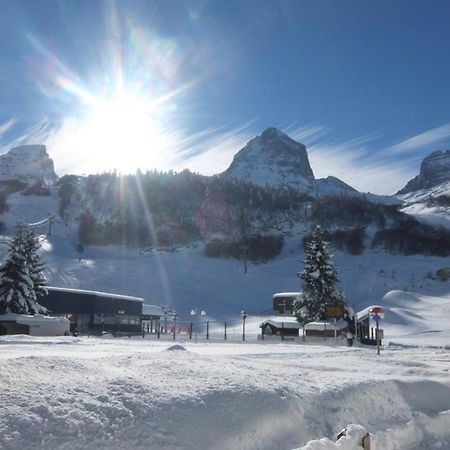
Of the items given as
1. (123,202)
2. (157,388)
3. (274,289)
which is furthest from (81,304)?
(123,202)

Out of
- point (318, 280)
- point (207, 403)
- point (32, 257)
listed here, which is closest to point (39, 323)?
point (32, 257)

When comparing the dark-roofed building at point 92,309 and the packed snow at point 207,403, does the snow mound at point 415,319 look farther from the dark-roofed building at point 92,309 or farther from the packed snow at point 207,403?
the packed snow at point 207,403

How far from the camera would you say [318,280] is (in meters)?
42.9

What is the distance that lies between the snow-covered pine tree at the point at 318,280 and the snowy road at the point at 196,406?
3292 centimetres

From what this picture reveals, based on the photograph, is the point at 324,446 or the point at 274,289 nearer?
the point at 324,446

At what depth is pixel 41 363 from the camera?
7176 millimetres

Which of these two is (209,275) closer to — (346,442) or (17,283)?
(17,283)

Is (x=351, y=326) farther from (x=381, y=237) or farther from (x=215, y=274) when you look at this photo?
(x=381, y=237)

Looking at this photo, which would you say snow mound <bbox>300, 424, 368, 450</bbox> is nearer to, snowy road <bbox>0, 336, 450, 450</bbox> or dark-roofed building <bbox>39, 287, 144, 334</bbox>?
snowy road <bbox>0, 336, 450, 450</bbox>

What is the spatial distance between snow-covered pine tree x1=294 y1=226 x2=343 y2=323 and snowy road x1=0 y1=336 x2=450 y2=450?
32916 mm

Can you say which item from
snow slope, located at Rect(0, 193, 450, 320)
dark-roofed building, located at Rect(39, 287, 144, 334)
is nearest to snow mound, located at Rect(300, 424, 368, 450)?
dark-roofed building, located at Rect(39, 287, 144, 334)

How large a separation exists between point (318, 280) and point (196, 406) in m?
37.3

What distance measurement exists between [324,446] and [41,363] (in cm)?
394

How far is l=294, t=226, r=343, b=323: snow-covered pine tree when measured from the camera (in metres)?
42.5
